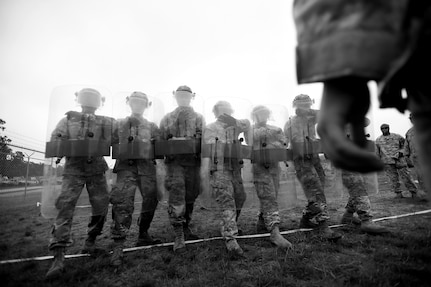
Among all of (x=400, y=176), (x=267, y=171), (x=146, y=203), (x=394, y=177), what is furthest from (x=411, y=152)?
(x=146, y=203)

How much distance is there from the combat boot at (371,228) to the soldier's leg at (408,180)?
490cm

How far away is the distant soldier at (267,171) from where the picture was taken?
3.97 m

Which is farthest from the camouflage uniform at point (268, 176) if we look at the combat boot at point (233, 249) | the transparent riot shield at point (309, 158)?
the combat boot at point (233, 249)

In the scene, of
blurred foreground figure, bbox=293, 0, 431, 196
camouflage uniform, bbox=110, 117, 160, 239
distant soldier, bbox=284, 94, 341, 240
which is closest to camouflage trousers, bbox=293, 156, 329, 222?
distant soldier, bbox=284, 94, 341, 240

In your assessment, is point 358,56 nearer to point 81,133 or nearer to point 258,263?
point 258,263

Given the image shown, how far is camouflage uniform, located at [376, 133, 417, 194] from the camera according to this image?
778 centimetres

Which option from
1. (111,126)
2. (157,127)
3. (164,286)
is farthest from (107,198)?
(164,286)

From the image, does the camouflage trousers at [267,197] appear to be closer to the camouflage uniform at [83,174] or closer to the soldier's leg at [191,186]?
the soldier's leg at [191,186]

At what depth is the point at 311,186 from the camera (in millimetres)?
4449

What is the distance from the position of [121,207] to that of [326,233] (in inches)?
131

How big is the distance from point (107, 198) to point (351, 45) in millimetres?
4098

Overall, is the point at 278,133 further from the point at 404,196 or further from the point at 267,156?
the point at 404,196

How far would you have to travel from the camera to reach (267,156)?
4.46m

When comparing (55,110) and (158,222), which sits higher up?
(55,110)
